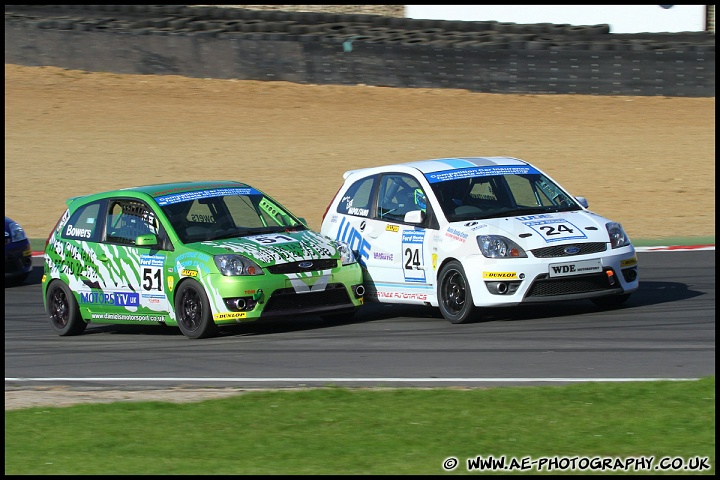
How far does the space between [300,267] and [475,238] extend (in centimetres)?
160

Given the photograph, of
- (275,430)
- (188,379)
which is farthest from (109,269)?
(275,430)

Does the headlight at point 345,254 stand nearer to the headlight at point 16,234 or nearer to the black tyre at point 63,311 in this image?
the black tyre at point 63,311

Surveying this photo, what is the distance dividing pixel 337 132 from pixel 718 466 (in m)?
20.5

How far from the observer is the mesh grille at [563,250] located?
450 inches

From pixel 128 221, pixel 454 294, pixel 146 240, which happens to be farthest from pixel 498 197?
pixel 128 221

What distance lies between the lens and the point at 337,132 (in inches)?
1040

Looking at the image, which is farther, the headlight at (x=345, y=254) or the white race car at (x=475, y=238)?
the headlight at (x=345, y=254)

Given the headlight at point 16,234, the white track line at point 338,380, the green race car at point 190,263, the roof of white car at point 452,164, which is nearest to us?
the white track line at point 338,380

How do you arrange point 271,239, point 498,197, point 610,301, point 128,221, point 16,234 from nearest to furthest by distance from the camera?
point 271,239 → point 498,197 → point 610,301 → point 128,221 → point 16,234

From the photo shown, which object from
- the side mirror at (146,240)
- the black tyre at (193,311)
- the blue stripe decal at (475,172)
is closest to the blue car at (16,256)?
the side mirror at (146,240)

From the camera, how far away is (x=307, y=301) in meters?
11.9

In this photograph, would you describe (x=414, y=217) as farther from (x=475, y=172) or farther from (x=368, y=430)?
(x=368, y=430)

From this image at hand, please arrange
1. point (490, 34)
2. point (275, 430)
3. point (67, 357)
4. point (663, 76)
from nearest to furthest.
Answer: point (275, 430)
point (67, 357)
point (663, 76)
point (490, 34)

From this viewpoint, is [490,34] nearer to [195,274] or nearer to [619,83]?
[619,83]
